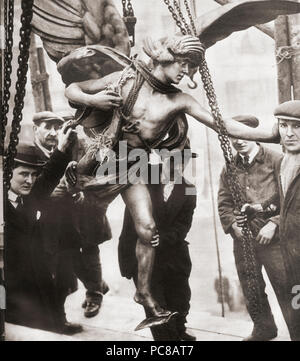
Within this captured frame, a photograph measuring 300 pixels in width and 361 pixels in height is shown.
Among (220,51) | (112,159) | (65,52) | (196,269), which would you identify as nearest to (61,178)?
(112,159)

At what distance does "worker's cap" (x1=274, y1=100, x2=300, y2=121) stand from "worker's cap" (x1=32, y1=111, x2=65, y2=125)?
187cm

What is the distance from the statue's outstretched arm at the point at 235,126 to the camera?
460 centimetres

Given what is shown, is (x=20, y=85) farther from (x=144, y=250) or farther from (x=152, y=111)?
(x=144, y=250)

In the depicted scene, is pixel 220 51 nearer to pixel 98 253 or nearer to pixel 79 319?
pixel 98 253

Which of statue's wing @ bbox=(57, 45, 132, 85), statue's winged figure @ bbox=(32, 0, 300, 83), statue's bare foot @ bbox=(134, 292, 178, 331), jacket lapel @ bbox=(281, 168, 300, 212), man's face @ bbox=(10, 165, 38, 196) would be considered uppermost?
statue's winged figure @ bbox=(32, 0, 300, 83)

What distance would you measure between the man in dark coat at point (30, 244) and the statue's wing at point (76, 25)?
81 cm

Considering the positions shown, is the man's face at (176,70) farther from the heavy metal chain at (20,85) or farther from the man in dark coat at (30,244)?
the heavy metal chain at (20,85)

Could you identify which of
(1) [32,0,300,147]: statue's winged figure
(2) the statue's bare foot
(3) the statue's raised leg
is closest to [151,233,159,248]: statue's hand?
(3) the statue's raised leg

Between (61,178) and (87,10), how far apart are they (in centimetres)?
150

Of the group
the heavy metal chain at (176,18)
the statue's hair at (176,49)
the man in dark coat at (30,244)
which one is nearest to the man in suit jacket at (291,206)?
the statue's hair at (176,49)

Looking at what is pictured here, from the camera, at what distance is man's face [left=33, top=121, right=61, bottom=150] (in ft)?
16.8

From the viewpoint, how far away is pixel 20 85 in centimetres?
489

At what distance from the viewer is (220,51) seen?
15.9 feet

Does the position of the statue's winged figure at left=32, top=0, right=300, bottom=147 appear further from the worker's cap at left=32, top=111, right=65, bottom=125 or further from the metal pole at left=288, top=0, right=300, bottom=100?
the worker's cap at left=32, top=111, right=65, bottom=125
